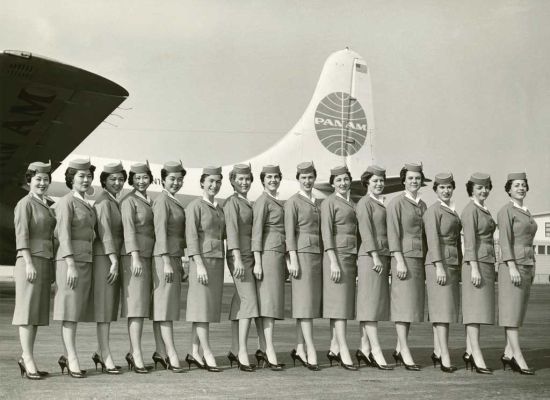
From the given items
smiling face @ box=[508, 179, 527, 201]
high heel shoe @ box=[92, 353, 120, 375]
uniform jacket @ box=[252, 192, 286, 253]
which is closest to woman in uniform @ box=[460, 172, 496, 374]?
smiling face @ box=[508, 179, 527, 201]

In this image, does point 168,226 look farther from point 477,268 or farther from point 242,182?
point 477,268

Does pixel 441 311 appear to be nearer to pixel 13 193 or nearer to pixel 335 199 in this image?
pixel 335 199

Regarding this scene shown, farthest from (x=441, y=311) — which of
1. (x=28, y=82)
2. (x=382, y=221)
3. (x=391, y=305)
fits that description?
(x=28, y=82)

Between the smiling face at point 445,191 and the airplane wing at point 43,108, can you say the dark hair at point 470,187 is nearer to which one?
the smiling face at point 445,191

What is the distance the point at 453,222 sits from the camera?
6895 millimetres

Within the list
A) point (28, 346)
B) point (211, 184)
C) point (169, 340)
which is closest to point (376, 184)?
point (211, 184)

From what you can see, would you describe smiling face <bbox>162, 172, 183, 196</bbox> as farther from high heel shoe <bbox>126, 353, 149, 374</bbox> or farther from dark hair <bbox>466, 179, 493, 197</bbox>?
dark hair <bbox>466, 179, 493, 197</bbox>

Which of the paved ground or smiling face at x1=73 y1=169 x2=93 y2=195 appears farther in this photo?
smiling face at x1=73 y1=169 x2=93 y2=195

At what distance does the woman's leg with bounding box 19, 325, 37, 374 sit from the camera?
5980 millimetres

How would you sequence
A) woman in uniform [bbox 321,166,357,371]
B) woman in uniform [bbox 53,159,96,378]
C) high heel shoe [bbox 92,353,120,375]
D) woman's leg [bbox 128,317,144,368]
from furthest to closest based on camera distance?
1. woman in uniform [bbox 321,166,357,371]
2. woman's leg [bbox 128,317,144,368]
3. high heel shoe [bbox 92,353,120,375]
4. woman in uniform [bbox 53,159,96,378]

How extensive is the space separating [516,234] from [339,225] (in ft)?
5.27

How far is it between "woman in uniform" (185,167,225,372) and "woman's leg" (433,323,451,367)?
199cm

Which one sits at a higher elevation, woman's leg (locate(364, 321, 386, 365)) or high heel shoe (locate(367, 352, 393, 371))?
woman's leg (locate(364, 321, 386, 365))

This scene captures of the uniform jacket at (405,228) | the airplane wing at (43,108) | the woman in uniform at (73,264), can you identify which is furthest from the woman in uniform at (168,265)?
the airplane wing at (43,108)
